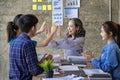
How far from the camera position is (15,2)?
5.92m

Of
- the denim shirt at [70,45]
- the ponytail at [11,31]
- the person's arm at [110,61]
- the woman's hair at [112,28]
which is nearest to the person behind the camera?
the person's arm at [110,61]

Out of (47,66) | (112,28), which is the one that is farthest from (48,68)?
(112,28)

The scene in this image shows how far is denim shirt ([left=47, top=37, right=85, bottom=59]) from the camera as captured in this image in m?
4.08

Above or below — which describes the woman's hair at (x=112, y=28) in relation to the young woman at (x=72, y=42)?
above

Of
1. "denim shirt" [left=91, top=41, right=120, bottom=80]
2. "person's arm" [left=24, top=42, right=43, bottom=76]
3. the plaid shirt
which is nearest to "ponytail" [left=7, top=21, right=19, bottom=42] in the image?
the plaid shirt

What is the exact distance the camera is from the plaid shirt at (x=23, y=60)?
2510mm

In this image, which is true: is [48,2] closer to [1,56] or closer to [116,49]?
[1,56]

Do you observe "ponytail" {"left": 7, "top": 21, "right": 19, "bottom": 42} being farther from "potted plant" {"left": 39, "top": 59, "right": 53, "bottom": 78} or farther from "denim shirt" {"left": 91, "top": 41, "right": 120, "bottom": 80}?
"denim shirt" {"left": 91, "top": 41, "right": 120, "bottom": 80}

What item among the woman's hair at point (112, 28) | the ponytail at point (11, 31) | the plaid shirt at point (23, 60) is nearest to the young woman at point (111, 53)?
the woman's hair at point (112, 28)

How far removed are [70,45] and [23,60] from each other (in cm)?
159

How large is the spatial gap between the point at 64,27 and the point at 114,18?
0.96 metres

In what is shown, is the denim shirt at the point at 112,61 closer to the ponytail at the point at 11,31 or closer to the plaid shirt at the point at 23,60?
the plaid shirt at the point at 23,60

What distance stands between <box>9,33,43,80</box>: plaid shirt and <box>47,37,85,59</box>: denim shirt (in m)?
1.48

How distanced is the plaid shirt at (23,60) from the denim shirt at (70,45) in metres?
1.48
